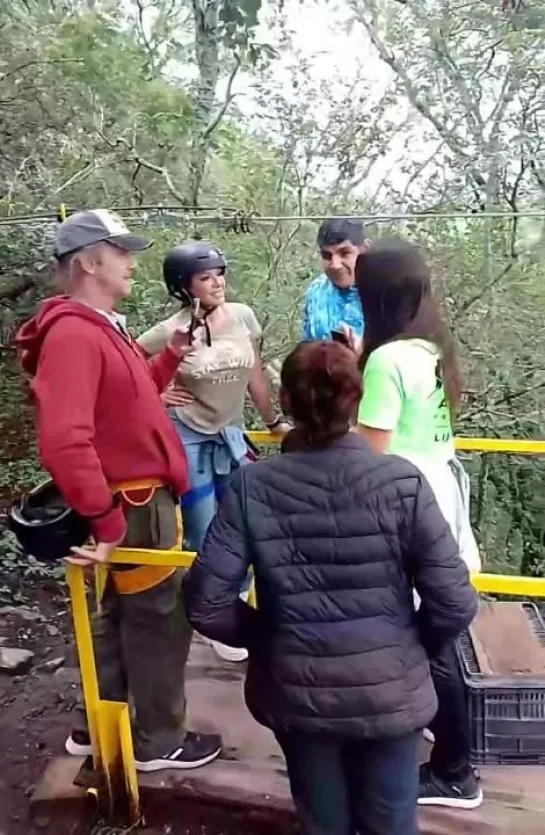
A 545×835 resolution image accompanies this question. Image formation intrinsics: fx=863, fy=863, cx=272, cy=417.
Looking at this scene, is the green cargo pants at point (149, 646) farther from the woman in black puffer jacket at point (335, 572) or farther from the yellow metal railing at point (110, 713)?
the woman in black puffer jacket at point (335, 572)

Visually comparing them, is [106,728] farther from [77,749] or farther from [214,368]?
[214,368]

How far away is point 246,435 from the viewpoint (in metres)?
3.15

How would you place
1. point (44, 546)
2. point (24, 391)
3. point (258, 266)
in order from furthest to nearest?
point (24, 391)
point (258, 266)
point (44, 546)

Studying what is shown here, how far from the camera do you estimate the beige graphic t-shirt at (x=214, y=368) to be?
289cm

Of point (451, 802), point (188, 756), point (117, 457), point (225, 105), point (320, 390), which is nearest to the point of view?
point (320, 390)

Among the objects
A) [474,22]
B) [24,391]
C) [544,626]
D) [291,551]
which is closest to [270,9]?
[474,22]

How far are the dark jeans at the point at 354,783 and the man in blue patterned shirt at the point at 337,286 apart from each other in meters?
1.44

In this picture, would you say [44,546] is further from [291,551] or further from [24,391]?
[24,391]

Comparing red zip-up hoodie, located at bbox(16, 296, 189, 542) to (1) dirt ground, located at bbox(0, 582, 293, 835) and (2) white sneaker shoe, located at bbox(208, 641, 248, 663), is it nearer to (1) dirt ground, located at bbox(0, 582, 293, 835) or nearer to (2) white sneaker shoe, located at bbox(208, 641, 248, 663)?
(1) dirt ground, located at bbox(0, 582, 293, 835)

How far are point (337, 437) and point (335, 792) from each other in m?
0.81

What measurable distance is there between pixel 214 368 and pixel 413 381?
38.6 inches

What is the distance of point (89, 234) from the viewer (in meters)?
2.17

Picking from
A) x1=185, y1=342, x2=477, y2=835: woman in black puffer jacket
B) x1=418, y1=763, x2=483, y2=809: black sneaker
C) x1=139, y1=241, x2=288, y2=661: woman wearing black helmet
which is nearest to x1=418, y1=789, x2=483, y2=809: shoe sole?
x1=418, y1=763, x2=483, y2=809: black sneaker

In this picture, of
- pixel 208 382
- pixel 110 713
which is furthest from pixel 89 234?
pixel 110 713
